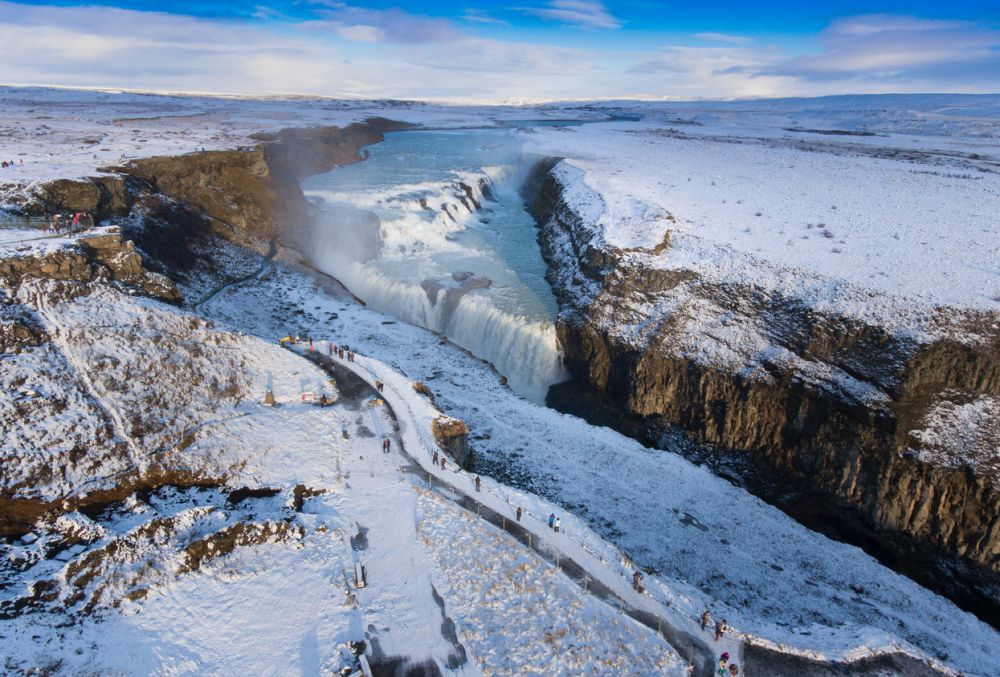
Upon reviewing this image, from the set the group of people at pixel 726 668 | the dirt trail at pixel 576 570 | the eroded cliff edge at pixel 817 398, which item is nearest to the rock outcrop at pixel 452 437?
the dirt trail at pixel 576 570

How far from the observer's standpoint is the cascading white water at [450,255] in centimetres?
3997

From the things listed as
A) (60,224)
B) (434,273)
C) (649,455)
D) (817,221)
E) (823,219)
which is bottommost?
(649,455)

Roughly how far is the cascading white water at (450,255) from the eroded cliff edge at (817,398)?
12.1ft

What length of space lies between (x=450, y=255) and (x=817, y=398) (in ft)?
112

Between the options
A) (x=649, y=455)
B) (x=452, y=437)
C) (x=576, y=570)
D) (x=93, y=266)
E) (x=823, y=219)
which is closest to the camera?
(x=576, y=570)

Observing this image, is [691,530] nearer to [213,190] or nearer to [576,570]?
[576,570]

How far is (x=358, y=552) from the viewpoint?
1997 centimetres

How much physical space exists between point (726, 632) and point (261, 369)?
24.8 m

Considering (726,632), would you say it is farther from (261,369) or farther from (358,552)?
(261,369)

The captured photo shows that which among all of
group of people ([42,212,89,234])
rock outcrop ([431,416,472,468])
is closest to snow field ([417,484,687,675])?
rock outcrop ([431,416,472,468])

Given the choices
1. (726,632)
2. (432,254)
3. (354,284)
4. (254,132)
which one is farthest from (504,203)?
(726,632)

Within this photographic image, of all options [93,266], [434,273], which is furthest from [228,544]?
[434,273]

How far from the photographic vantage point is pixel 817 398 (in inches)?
1081

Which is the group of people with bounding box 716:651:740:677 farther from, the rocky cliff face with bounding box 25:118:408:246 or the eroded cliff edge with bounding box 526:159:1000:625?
the rocky cliff face with bounding box 25:118:408:246
